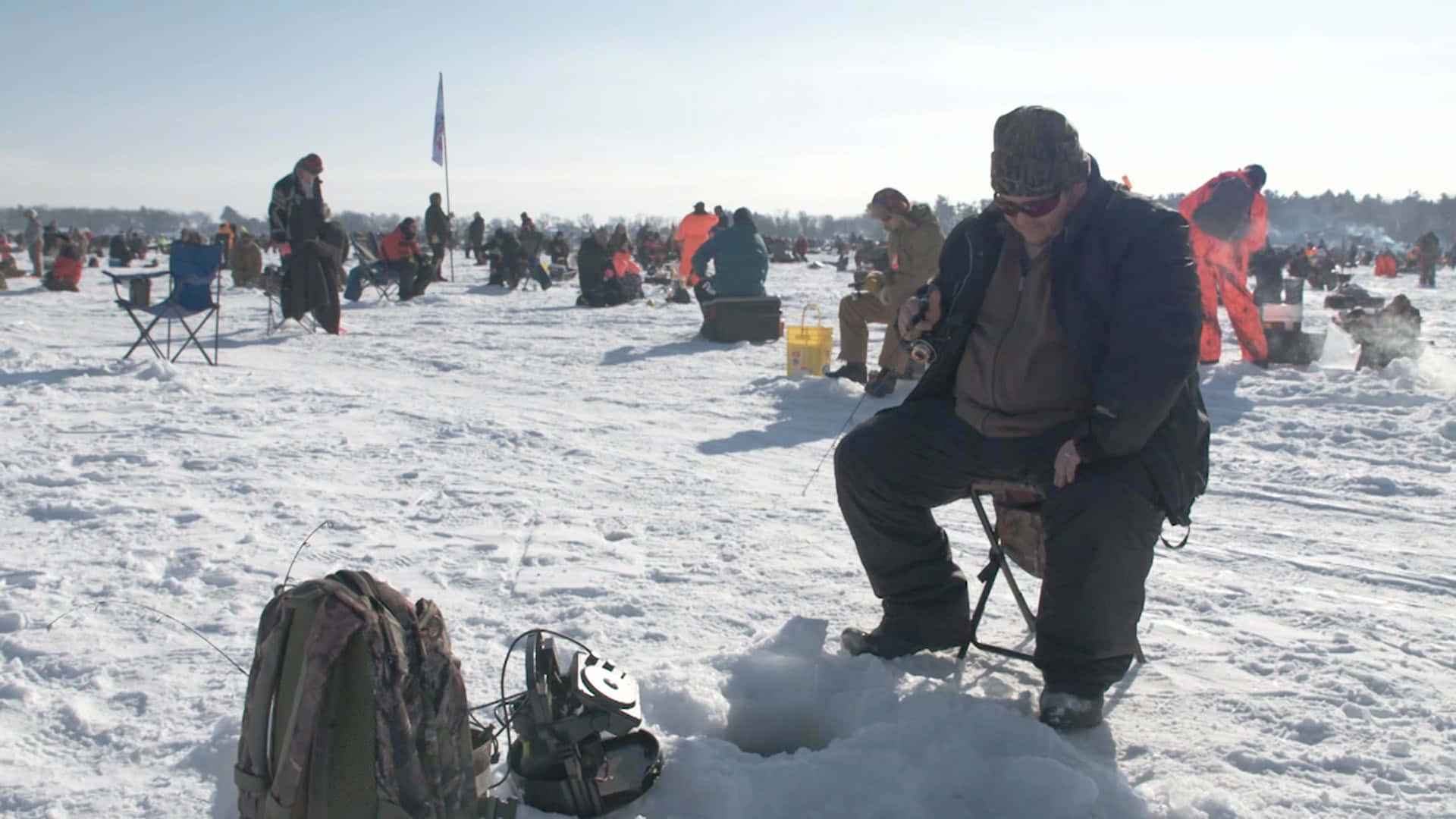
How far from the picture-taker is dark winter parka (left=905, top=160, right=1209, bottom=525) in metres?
2.37

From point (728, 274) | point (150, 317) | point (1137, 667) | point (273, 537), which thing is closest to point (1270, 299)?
point (728, 274)

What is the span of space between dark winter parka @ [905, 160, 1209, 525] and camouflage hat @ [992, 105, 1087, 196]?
0.11 m

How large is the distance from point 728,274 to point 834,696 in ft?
29.0

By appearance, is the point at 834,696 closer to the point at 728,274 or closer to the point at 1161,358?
the point at 1161,358

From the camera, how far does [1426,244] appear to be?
2503 cm

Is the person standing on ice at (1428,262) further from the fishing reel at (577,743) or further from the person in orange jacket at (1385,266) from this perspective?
the fishing reel at (577,743)

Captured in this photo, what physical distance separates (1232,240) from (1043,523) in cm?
709

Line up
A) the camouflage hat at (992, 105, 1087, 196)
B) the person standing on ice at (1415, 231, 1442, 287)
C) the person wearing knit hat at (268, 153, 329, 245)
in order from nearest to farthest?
1. the camouflage hat at (992, 105, 1087, 196)
2. the person wearing knit hat at (268, 153, 329, 245)
3. the person standing on ice at (1415, 231, 1442, 287)

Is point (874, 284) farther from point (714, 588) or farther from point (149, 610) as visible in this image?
point (149, 610)

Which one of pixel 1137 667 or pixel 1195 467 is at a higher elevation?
pixel 1195 467

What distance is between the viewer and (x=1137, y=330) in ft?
7.88

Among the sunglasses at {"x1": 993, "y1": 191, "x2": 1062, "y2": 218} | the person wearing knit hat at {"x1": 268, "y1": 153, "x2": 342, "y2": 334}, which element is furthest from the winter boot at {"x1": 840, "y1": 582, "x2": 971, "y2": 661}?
the person wearing knit hat at {"x1": 268, "y1": 153, "x2": 342, "y2": 334}

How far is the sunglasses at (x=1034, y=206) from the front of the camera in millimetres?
2559

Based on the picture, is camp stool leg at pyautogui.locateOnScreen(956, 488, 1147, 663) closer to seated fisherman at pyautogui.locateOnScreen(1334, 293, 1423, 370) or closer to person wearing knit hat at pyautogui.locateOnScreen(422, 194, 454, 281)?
seated fisherman at pyautogui.locateOnScreen(1334, 293, 1423, 370)
